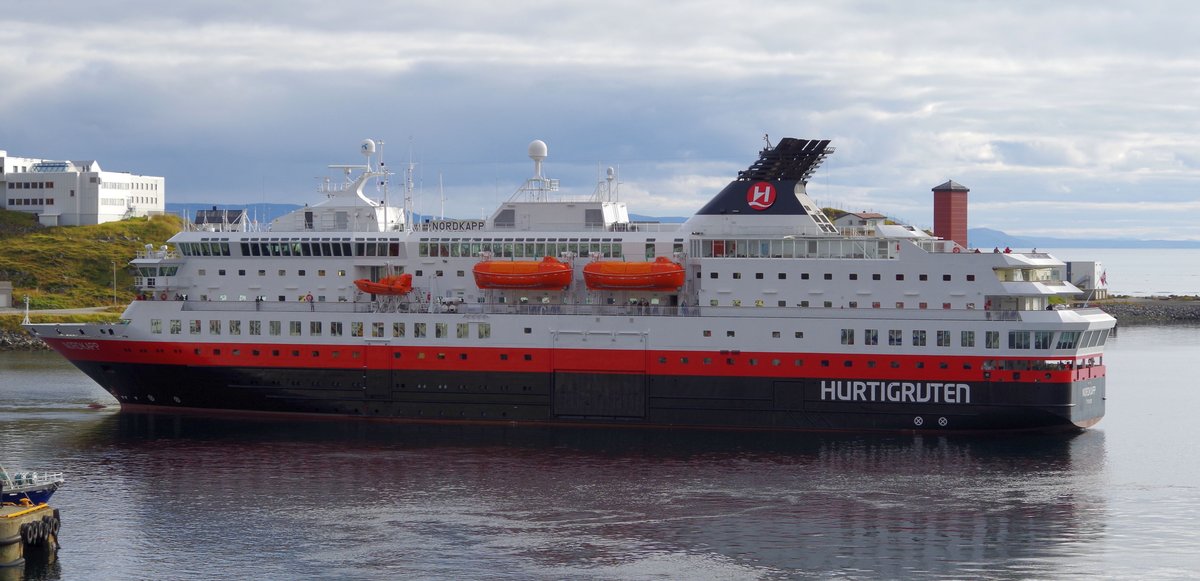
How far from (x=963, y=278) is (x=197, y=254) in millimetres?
25560

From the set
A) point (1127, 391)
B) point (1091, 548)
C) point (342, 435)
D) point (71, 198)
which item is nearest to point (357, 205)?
point (342, 435)

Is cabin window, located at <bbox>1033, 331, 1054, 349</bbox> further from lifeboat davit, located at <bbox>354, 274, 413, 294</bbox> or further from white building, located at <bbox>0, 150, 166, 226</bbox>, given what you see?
white building, located at <bbox>0, 150, 166, 226</bbox>

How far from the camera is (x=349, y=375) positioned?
4284cm

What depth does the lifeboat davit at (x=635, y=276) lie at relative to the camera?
41.7 meters

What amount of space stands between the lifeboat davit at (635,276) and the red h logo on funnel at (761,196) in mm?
3473

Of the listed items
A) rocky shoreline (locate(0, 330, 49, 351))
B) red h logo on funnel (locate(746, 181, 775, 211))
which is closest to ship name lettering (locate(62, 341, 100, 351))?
red h logo on funnel (locate(746, 181, 775, 211))

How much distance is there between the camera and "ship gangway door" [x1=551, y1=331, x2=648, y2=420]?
41.3 m

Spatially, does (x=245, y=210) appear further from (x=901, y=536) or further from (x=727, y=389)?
(x=901, y=536)

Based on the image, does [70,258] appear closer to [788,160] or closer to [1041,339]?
[788,160]

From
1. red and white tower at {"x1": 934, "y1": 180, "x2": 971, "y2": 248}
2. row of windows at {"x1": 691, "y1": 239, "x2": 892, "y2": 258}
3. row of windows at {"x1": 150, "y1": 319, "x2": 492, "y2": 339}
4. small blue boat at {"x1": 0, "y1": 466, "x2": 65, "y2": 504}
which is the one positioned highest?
red and white tower at {"x1": 934, "y1": 180, "x2": 971, "y2": 248}

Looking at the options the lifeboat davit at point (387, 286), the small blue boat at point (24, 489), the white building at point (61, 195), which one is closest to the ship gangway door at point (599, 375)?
the lifeboat davit at point (387, 286)

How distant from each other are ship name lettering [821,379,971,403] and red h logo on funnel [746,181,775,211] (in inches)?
251

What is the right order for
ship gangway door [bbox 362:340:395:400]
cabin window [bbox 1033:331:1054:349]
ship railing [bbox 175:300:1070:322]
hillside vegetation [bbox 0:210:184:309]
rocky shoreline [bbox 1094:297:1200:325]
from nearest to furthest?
cabin window [bbox 1033:331:1054:349], ship railing [bbox 175:300:1070:322], ship gangway door [bbox 362:340:395:400], hillside vegetation [bbox 0:210:184:309], rocky shoreline [bbox 1094:297:1200:325]

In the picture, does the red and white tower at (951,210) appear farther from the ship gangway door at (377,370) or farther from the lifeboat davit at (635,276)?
the ship gangway door at (377,370)
